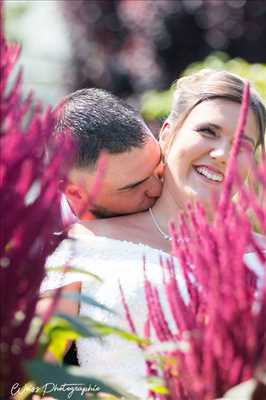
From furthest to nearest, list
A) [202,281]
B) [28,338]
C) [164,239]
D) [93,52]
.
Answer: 1. [93,52]
2. [164,239]
3. [202,281]
4. [28,338]

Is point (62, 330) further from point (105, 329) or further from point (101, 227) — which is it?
point (101, 227)

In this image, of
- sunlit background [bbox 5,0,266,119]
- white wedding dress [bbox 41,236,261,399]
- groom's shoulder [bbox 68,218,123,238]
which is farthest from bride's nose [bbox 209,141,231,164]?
sunlit background [bbox 5,0,266,119]

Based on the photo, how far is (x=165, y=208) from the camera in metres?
3.36

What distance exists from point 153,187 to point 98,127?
28 cm

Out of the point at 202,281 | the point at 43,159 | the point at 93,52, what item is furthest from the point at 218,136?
the point at 93,52

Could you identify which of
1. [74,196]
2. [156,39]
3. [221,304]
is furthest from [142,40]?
[221,304]

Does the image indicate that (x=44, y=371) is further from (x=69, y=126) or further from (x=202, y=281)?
(x=69, y=126)

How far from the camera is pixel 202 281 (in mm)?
1579

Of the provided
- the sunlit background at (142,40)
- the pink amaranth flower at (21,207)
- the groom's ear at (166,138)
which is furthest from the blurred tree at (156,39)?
the pink amaranth flower at (21,207)

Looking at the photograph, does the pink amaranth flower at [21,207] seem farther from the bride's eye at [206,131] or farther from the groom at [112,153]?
the bride's eye at [206,131]

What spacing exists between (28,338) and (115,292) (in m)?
1.66

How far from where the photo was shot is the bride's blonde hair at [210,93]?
3238 millimetres

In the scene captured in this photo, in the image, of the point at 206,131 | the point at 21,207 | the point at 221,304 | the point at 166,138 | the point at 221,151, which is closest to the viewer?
the point at 21,207

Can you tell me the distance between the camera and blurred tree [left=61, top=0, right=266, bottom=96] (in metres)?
11.7
